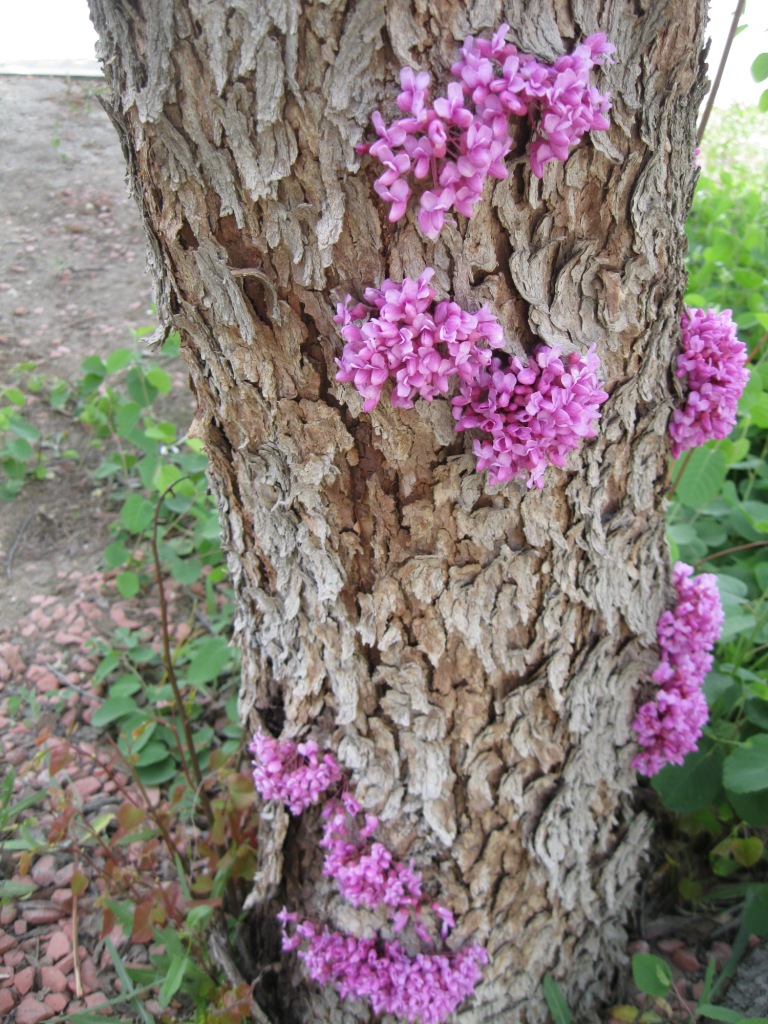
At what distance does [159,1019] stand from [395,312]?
1.64m

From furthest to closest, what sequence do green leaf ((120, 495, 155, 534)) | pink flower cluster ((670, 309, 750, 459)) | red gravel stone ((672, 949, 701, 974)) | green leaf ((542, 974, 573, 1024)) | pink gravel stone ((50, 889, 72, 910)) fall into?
green leaf ((120, 495, 155, 534)) < pink gravel stone ((50, 889, 72, 910)) < red gravel stone ((672, 949, 701, 974)) < green leaf ((542, 974, 573, 1024)) < pink flower cluster ((670, 309, 750, 459))

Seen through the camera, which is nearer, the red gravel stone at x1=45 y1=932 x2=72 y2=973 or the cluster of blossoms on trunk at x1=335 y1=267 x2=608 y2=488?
the cluster of blossoms on trunk at x1=335 y1=267 x2=608 y2=488

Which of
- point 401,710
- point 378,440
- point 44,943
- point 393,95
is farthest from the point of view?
point 44,943

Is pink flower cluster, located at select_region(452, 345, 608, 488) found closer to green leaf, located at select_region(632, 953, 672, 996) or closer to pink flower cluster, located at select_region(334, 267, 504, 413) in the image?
pink flower cluster, located at select_region(334, 267, 504, 413)

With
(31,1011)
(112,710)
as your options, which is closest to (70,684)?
(112,710)

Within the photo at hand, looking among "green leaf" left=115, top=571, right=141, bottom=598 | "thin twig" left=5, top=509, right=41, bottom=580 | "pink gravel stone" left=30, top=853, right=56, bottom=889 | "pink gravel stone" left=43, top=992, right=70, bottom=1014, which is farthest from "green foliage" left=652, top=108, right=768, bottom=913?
"thin twig" left=5, top=509, right=41, bottom=580

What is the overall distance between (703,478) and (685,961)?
3.84 feet

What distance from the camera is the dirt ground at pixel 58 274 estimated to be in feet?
8.94

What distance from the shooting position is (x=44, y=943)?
1719 mm

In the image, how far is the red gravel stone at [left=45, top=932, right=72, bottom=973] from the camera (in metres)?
1.70

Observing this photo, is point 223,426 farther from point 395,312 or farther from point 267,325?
point 395,312

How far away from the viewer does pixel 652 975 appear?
1.50m

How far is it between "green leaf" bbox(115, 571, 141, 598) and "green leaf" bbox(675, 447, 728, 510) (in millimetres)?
1695

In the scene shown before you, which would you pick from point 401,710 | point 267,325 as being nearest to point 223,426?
point 267,325
